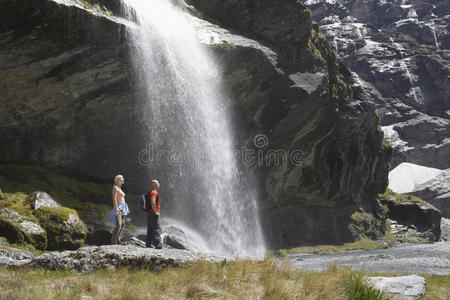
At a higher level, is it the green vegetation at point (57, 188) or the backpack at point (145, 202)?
the backpack at point (145, 202)

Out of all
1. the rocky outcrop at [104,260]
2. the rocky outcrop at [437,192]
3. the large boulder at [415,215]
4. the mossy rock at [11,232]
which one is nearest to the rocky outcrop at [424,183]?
the rocky outcrop at [437,192]

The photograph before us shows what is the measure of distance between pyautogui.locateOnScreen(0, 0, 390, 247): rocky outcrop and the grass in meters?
23.7

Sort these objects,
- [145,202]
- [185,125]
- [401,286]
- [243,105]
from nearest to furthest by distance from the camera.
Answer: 1. [401,286]
2. [145,202]
3. [185,125]
4. [243,105]

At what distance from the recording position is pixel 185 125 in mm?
37031

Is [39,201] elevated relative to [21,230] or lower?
elevated

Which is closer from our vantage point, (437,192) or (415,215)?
(415,215)

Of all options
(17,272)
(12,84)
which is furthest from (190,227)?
(17,272)

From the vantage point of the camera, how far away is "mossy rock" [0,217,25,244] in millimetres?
18438

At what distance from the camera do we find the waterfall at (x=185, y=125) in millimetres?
35281

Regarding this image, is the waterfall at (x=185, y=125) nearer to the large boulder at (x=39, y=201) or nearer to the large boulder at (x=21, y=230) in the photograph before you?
the large boulder at (x=39, y=201)

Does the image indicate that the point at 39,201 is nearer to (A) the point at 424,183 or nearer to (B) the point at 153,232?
(B) the point at 153,232

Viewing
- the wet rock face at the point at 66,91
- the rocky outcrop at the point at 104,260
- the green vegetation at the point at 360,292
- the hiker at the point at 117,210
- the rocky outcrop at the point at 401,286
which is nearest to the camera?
the green vegetation at the point at 360,292

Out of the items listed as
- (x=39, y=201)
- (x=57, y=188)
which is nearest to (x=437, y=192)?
(x=57, y=188)

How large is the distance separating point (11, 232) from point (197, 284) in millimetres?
13332
